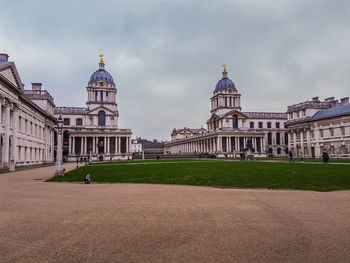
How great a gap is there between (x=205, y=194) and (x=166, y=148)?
149 metres

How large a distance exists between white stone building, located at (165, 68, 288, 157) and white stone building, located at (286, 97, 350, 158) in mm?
14771

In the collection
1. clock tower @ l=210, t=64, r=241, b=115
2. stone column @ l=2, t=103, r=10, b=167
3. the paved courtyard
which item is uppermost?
clock tower @ l=210, t=64, r=241, b=115

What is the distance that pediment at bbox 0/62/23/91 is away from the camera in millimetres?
31986

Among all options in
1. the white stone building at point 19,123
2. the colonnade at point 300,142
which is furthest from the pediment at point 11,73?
the colonnade at point 300,142

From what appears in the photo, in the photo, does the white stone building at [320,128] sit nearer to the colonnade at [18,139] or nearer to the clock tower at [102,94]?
the clock tower at [102,94]

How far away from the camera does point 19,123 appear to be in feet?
131

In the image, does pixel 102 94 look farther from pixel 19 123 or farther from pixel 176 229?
pixel 176 229

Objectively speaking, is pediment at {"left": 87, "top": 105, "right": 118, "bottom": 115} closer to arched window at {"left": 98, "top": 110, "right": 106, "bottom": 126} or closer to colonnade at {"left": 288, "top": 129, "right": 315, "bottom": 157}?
arched window at {"left": 98, "top": 110, "right": 106, "bottom": 126}

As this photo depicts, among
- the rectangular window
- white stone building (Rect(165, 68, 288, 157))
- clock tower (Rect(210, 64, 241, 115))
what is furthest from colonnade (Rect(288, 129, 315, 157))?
the rectangular window

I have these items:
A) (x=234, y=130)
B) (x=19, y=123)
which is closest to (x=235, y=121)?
(x=234, y=130)

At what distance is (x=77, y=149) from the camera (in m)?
86.8

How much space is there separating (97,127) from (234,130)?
4774 cm

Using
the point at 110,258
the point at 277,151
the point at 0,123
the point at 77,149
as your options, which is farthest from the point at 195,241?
the point at 277,151

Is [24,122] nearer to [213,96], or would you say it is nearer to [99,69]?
[99,69]
